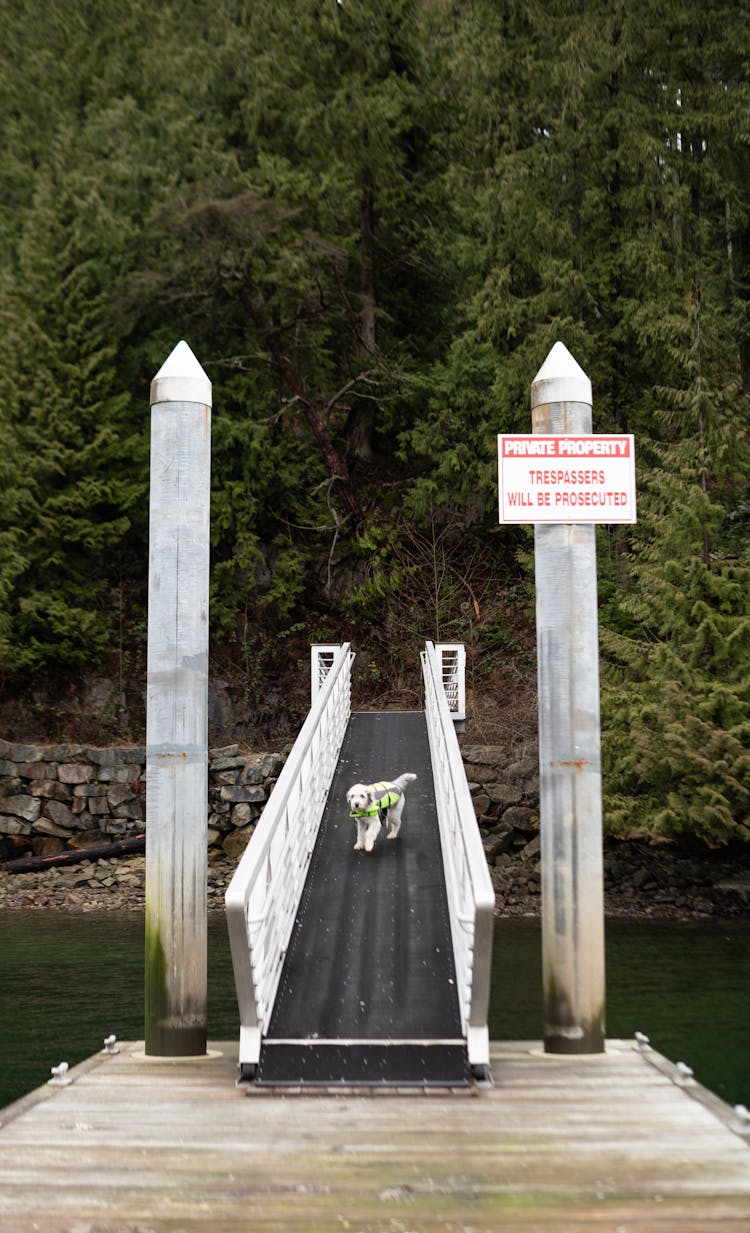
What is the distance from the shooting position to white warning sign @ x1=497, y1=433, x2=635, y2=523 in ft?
26.3

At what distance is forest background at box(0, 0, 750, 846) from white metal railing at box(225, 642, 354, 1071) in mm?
13110

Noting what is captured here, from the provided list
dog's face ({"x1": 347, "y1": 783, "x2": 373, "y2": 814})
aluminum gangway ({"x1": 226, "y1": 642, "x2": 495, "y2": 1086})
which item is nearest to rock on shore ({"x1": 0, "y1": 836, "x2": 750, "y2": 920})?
aluminum gangway ({"x1": 226, "y1": 642, "x2": 495, "y2": 1086})

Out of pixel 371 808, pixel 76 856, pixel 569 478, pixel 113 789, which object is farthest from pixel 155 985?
pixel 113 789

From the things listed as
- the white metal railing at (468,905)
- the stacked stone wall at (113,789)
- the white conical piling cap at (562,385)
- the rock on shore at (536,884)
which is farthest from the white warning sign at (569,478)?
Result: the stacked stone wall at (113,789)

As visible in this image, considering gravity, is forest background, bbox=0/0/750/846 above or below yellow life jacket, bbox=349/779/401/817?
above

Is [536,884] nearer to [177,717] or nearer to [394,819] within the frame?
[394,819]

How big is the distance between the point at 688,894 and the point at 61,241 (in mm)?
21498

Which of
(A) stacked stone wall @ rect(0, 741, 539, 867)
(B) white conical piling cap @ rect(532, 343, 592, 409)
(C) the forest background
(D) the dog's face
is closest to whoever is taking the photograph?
(B) white conical piling cap @ rect(532, 343, 592, 409)

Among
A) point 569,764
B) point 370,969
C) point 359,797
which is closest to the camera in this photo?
point 569,764

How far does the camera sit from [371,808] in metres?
10.2

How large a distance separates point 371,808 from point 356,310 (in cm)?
2257

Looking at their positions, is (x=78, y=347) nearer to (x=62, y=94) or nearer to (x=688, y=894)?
(x=62, y=94)

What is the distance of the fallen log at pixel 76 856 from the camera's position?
2372cm

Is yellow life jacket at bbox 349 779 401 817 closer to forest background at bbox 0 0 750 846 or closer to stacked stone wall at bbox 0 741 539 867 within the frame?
forest background at bbox 0 0 750 846
